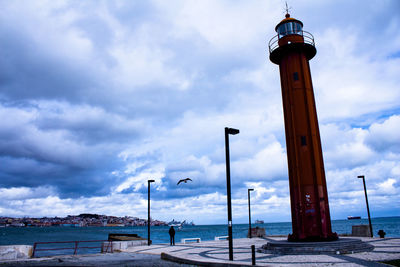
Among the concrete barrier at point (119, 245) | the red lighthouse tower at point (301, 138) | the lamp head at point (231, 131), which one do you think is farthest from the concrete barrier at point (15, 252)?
the red lighthouse tower at point (301, 138)

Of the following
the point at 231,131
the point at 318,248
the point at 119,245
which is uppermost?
the point at 231,131

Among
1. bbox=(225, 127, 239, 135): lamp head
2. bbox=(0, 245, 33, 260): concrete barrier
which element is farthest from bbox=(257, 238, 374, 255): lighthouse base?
bbox=(0, 245, 33, 260): concrete barrier

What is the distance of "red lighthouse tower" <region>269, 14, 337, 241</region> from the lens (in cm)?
2005

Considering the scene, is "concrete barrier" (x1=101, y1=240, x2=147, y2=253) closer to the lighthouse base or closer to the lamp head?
the lighthouse base

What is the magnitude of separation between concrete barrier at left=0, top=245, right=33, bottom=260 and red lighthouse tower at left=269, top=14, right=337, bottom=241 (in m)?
17.6

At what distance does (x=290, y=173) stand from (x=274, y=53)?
9.41 m

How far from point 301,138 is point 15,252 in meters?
20.2

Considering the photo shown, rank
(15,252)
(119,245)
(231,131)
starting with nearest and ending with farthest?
1. (231,131)
2. (15,252)
3. (119,245)

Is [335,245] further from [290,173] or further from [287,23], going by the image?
[287,23]

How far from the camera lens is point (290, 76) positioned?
888 inches

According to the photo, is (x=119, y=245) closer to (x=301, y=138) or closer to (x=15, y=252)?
(x=15, y=252)

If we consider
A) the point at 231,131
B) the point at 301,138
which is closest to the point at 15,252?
the point at 231,131

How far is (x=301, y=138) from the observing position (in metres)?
21.2

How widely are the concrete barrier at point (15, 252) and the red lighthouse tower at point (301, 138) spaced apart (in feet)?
57.7
